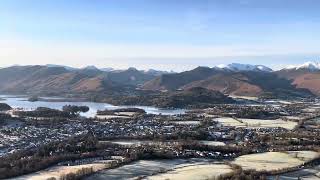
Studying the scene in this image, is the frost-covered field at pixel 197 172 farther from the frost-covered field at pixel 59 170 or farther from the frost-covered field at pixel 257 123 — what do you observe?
the frost-covered field at pixel 257 123

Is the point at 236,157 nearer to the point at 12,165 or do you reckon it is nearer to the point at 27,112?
the point at 12,165

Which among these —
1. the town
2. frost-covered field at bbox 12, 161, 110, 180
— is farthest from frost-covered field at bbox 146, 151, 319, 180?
frost-covered field at bbox 12, 161, 110, 180

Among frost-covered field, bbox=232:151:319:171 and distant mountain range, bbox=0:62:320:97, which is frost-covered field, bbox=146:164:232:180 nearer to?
frost-covered field, bbox=232:151:319:171

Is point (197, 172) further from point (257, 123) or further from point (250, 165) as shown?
point (257, 123)

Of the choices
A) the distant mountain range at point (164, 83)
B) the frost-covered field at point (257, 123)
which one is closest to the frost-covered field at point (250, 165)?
the frost-covered field at point (257, 123)

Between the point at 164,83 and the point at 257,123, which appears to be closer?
the point at 257,123

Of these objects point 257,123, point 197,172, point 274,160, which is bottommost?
point 197,172

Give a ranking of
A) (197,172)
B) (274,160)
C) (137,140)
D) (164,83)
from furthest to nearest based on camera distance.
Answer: (164,83) → (137,140) → (274,160) → (197,172)

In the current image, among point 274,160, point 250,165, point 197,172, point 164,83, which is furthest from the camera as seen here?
point 164,83

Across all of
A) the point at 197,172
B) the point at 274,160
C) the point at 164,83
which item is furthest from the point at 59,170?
the point at 164,83

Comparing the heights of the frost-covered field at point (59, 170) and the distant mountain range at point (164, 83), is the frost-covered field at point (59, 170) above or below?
below
